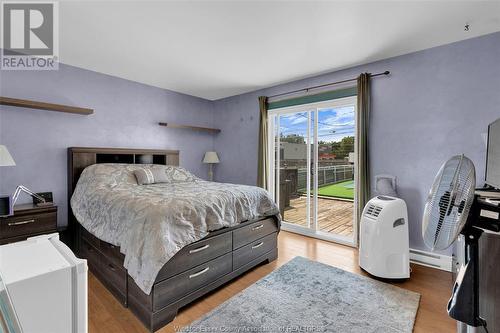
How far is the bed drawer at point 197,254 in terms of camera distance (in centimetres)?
173

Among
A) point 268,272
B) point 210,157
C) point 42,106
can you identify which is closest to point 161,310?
point 268,272

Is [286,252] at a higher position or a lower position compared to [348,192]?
lower

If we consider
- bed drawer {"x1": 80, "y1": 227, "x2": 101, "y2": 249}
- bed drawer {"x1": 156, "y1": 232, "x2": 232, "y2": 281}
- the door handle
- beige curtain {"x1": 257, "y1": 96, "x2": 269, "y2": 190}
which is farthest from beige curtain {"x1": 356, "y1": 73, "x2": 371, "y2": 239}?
bed drawer {"x1": 80, "y1": 227, "x2": 101, "y2": 249}

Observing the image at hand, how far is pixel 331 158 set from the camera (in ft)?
11.9

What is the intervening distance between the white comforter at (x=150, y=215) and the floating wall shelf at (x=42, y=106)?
0.81 metres

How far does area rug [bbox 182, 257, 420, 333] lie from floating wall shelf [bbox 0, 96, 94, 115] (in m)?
2.95

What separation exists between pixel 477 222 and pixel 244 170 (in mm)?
3746

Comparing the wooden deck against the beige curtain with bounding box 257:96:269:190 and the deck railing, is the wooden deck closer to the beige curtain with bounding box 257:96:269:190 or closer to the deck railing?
the deck railing

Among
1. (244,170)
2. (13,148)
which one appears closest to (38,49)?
(13,148)

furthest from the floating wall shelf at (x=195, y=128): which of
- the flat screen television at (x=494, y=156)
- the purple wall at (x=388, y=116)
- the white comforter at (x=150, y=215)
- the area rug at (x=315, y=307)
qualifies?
the flat screen television at (x=494, y=156)

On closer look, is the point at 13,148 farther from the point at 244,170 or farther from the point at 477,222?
the point at 477,222

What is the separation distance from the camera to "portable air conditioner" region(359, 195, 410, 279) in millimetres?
2295

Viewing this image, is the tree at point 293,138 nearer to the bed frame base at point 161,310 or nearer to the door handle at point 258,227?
the door handle at point 258,227

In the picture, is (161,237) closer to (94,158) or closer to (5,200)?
(5,200)
